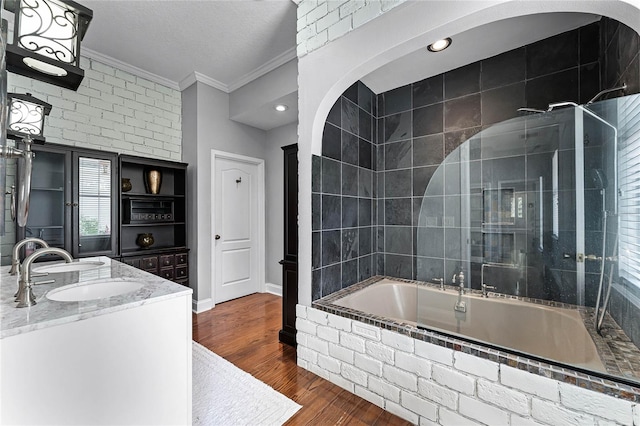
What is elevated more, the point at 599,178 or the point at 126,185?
the point at 126,185

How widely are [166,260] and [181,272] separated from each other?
249 mm

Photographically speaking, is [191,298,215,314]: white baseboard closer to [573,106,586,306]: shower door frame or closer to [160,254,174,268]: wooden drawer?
[160,254,174,268]: wooden drawer

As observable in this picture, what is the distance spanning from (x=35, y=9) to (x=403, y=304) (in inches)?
115

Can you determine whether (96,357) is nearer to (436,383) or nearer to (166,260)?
(436,383)

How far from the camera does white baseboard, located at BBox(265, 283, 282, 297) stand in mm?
4113

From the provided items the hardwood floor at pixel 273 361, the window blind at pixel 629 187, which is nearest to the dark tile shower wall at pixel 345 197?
the hardwood floor at pixel 273 361

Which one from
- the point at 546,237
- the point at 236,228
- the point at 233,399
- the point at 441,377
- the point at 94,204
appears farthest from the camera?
the point at 236,228

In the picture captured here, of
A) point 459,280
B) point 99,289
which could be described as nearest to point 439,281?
point 459,280

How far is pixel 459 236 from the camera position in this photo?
2.32 m

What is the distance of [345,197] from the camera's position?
8.23 ft

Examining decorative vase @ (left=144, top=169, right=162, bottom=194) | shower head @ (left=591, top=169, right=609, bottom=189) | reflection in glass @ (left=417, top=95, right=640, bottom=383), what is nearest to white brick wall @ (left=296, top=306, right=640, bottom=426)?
reflection in glass @ (left=417, top=95, right=640, bottom=383)

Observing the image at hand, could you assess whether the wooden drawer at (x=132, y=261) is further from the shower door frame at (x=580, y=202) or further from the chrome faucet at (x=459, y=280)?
the shower door frame at (x=580, y=202)

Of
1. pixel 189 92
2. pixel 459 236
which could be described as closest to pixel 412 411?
pixel 459 236

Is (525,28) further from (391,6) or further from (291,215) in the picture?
(291,215)
